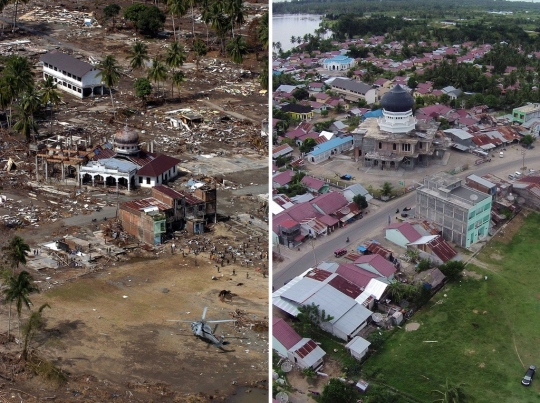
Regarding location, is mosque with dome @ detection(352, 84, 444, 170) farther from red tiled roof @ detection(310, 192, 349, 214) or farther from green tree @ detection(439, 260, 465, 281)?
green tree @ detection(439, 260, 465, 281)

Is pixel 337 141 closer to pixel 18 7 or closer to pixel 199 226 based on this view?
pixel 199 226

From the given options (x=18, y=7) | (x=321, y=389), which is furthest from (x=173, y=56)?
(x=321, y=389)

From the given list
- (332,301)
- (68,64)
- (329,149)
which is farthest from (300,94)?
(332,301)

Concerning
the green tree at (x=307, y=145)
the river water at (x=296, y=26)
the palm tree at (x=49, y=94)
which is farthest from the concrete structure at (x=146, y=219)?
the palm tree at (x=49, y=94)

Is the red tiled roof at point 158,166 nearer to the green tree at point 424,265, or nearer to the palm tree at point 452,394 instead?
the green tree at point 424,265

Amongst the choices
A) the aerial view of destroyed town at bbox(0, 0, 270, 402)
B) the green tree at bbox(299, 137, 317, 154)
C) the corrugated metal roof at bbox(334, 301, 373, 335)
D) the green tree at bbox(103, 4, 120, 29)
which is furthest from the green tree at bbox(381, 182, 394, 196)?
the green tree at bbox(103, 4, 120, 29)
